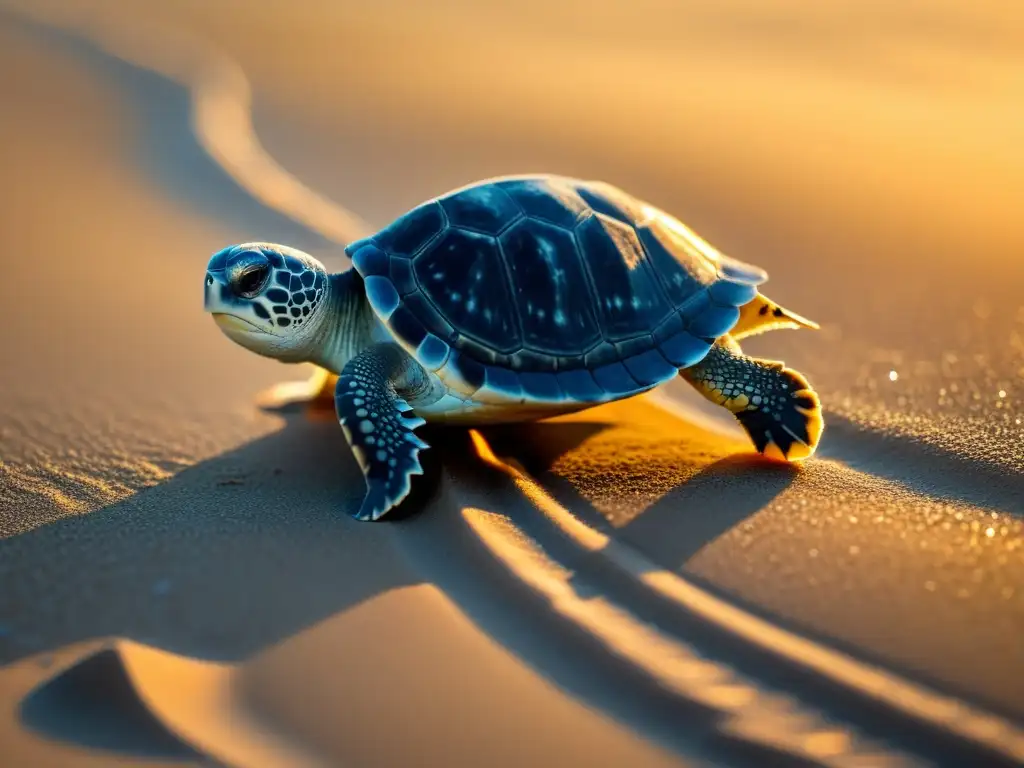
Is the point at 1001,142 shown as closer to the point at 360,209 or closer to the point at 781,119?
the point at 781,119

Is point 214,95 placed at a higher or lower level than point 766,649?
higher

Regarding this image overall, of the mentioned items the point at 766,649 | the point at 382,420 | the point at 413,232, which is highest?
the point at 413,232

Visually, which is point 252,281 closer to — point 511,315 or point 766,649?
point 511,315

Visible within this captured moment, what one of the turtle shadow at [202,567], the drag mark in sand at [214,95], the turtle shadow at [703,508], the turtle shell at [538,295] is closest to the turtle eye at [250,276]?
the turtle shell at [538,295]

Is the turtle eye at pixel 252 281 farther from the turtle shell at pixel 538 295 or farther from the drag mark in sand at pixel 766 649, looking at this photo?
the drag mark in sand at pixel 766 649

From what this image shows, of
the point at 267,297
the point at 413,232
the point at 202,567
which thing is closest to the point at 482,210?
the point at 413,232

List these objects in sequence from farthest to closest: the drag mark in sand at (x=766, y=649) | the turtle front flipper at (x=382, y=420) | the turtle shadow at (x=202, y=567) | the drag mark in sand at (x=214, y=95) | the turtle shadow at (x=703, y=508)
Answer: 1. the drag mark in sand at (x=214, y=95)
2. the turtle front flipper at (x=382, y=420)
3. the turtle shadow at (x=703, y=508)
4. the turtle shadow at (x=202, y=567)
5. the drag mark in sand at (x=766, y=649)

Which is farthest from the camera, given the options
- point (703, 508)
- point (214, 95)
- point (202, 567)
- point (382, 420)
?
point (214, 95)
